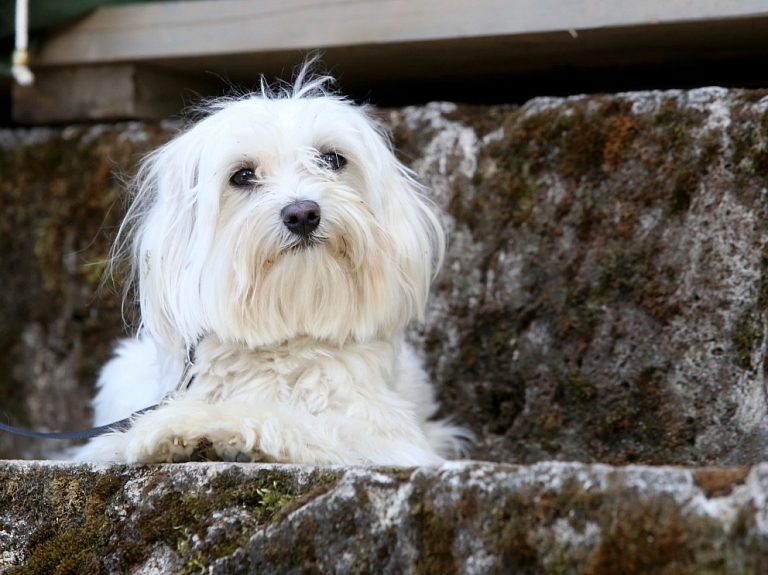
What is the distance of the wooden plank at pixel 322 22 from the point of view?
12.2 ft

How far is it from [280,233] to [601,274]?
1335 mm

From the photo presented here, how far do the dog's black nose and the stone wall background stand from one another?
1.17m

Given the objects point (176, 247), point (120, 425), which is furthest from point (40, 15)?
point (120, 425)

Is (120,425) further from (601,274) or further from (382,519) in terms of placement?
(601,274)

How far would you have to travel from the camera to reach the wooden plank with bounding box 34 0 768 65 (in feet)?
12.2

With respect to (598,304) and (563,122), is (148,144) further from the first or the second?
(598,304)

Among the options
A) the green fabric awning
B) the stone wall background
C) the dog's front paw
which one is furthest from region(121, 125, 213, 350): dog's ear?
the green fabric awning

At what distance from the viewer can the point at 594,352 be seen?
3611 millimetres

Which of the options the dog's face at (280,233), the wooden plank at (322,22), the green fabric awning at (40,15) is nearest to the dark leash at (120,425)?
the dog's face at (280,233)

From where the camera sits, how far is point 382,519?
81.5 inches

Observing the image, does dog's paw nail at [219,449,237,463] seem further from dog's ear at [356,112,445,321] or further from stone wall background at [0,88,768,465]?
stone wall background at [0,88,768,465]

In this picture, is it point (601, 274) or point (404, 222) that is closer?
point (404, 222)

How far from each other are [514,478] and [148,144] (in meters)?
3.05

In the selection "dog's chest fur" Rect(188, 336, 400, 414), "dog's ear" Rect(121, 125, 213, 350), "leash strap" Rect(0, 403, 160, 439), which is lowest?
"leash strap" Rect(0, 403, 160, 439)
